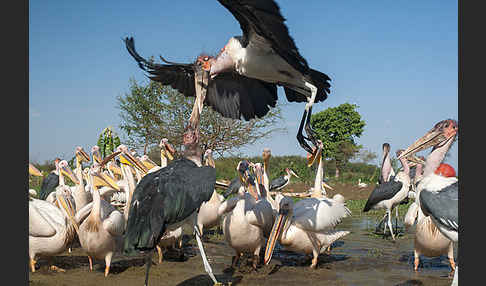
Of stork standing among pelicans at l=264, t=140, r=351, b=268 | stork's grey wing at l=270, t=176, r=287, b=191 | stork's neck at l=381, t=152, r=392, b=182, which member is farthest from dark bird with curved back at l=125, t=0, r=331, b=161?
stork's grey wing at l=270, t=176, r=287, b=191

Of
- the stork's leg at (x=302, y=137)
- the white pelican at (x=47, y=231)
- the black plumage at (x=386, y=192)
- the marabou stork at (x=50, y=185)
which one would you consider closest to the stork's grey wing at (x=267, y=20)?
the stork's leg at (x=302, y=137)

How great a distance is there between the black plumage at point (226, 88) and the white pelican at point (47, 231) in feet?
7.67

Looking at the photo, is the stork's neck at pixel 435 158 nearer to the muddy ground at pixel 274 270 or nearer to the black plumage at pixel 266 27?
the muddy ground at pixel 274 270

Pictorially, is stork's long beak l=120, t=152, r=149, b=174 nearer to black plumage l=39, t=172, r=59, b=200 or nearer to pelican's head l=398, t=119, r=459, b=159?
black plumage l=39, t=172, r=59, b=200

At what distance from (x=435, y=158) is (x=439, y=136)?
0.24 m

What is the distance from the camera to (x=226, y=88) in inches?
244

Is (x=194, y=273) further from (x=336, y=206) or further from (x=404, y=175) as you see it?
(x=404, y=175)

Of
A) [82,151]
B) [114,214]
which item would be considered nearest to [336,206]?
[114,214]

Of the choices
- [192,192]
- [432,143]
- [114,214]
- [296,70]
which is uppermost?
[296,70]

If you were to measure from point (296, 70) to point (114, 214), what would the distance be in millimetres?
2878

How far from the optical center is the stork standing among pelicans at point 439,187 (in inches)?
156

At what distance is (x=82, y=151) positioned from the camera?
395 inches

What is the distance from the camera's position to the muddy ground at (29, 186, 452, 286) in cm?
515

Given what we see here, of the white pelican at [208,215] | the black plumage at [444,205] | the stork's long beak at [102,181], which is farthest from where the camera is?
the white pelican at [208,215]
